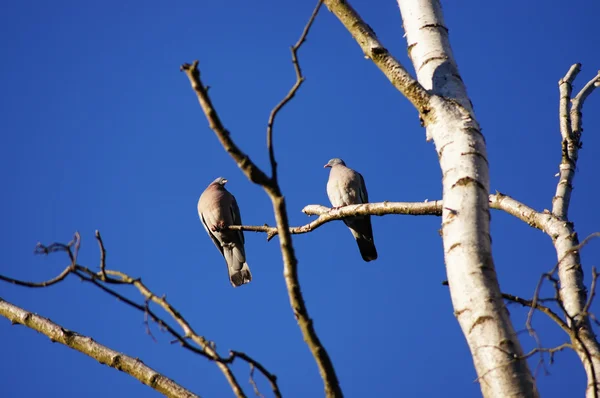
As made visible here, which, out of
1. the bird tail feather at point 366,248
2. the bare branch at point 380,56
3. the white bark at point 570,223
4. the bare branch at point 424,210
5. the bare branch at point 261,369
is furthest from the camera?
the bird tail feather at point 366,248

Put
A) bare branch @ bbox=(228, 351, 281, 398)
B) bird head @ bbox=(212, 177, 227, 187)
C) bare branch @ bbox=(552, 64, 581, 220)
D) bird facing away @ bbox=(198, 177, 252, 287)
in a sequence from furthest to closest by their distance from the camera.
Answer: bird head @ bbox=(212, 177, 227, 187) → bird facing away @ bbox=(198, 177, 252, 287) → bare branch @ bbox=(552, 64, 581, 220) → bare branch @ bbox=(228, 351, 281, 398)

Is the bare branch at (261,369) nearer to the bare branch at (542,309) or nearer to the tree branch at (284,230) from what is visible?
the tree branch at (284,230)

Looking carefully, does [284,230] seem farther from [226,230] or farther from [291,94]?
[226,230]

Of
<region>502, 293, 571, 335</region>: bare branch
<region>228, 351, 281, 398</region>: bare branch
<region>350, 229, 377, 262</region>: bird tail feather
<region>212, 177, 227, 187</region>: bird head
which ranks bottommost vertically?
<region>228, 351, 281, 398</region>: bare branch

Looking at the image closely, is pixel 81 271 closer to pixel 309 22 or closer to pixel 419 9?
pixel 309 22

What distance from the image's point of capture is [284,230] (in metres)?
1.74

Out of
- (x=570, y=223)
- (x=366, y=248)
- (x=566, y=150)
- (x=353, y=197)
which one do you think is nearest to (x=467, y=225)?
(x=570, y=223)

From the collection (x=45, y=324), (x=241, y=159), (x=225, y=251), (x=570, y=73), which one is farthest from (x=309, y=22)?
(x=225, y=251)

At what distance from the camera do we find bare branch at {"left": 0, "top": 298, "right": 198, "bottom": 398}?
2.26 m

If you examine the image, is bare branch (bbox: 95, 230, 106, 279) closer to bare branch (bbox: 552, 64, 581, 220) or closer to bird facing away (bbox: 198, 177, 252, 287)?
bare branch (bbox: 552, 64, 581, 220)

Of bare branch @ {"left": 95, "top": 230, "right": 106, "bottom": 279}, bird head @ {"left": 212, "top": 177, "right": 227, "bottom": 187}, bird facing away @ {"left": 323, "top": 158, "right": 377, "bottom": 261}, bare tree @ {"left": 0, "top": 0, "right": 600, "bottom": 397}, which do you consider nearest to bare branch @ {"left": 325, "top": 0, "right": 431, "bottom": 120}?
bare tree @ {"left": 0, "top": 0, "right": 600, "bottom": 397}

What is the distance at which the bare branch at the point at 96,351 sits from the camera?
2.26 m

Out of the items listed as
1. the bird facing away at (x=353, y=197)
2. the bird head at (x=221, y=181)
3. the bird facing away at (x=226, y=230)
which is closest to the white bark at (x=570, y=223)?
the bird facing away at (x=353, y=197)

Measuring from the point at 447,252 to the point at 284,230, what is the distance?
0.65m
